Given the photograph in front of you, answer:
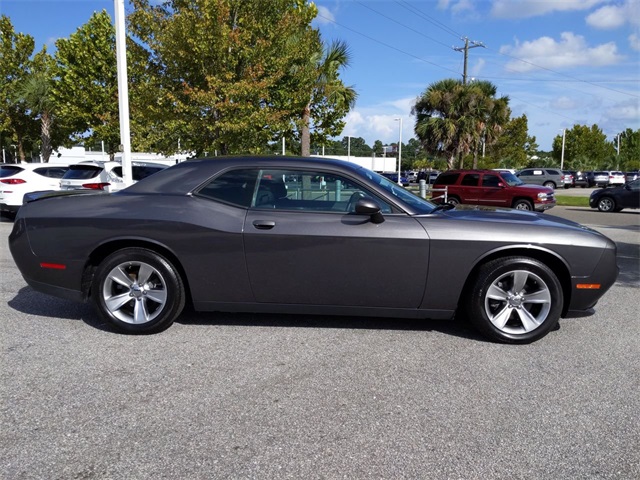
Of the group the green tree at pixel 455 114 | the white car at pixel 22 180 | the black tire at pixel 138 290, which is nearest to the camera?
the black tire at pixel 138 290

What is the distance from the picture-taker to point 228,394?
10.5 feet

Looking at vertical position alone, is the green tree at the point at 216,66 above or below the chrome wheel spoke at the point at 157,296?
above

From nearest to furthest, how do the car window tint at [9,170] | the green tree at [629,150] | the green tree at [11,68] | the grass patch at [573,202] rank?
the car window tint at [9,170], the grass patch at [573,202], the green tree at [11,68], the green tree at [629,150]

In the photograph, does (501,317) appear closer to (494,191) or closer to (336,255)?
(336,255)

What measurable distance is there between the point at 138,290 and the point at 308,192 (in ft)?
5.46

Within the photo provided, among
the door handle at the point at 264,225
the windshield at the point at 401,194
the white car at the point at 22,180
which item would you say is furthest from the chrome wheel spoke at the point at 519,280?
the white car at the point at 22,180

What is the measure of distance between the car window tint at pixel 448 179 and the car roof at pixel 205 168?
15.0 metres

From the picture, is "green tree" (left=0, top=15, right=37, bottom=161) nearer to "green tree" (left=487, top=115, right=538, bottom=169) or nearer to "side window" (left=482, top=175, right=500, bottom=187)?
"side window" (left=482, top=175, right=500, bottom=187)

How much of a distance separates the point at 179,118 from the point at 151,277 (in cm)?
1146

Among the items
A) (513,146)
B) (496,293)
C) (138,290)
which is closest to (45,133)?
(138,290)

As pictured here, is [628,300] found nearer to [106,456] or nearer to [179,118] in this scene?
[106,456]

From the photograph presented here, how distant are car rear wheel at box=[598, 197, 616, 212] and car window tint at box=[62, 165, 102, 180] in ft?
56.5

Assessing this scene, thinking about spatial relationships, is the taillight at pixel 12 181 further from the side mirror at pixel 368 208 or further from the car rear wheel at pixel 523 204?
the car rear wheel at pixel 523 204

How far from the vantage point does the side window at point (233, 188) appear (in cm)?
429
